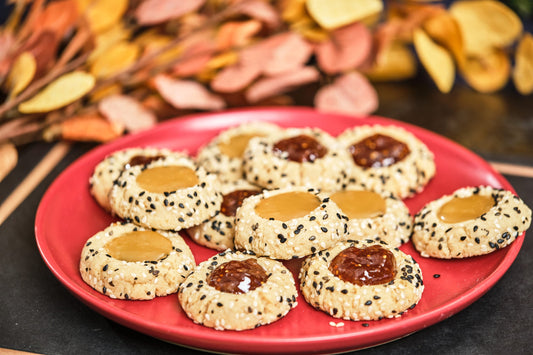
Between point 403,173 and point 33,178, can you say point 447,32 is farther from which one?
point 33,178

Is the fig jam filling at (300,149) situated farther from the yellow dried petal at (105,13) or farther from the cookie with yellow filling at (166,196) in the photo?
the yellow dried petal at (105,13)

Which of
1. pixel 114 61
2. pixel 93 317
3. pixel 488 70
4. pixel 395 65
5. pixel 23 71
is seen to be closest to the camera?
pixel 93 317

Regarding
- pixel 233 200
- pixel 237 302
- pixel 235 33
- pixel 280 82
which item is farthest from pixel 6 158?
pixel 237 302

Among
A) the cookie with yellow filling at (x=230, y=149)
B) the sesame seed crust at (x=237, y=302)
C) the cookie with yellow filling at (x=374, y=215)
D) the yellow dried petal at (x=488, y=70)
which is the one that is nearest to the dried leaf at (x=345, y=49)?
the cookie with yellow filling at (x=230, y=149)

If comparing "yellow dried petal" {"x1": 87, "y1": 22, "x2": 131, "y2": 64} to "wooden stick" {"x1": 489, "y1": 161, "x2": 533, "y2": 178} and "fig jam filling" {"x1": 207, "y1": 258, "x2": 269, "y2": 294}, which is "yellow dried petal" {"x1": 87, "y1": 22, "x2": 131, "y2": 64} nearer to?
"fig jam filling" {"x1": 207, "y1": 258, "x2": 269, "y2": 294}

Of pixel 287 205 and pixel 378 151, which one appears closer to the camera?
pixel 287 205

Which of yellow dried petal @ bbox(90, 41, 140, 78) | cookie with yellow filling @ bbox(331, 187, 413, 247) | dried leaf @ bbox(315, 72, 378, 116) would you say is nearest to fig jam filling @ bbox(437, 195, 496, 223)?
cookie with yellow filling @ bbox(331, 187, 413, 247)
